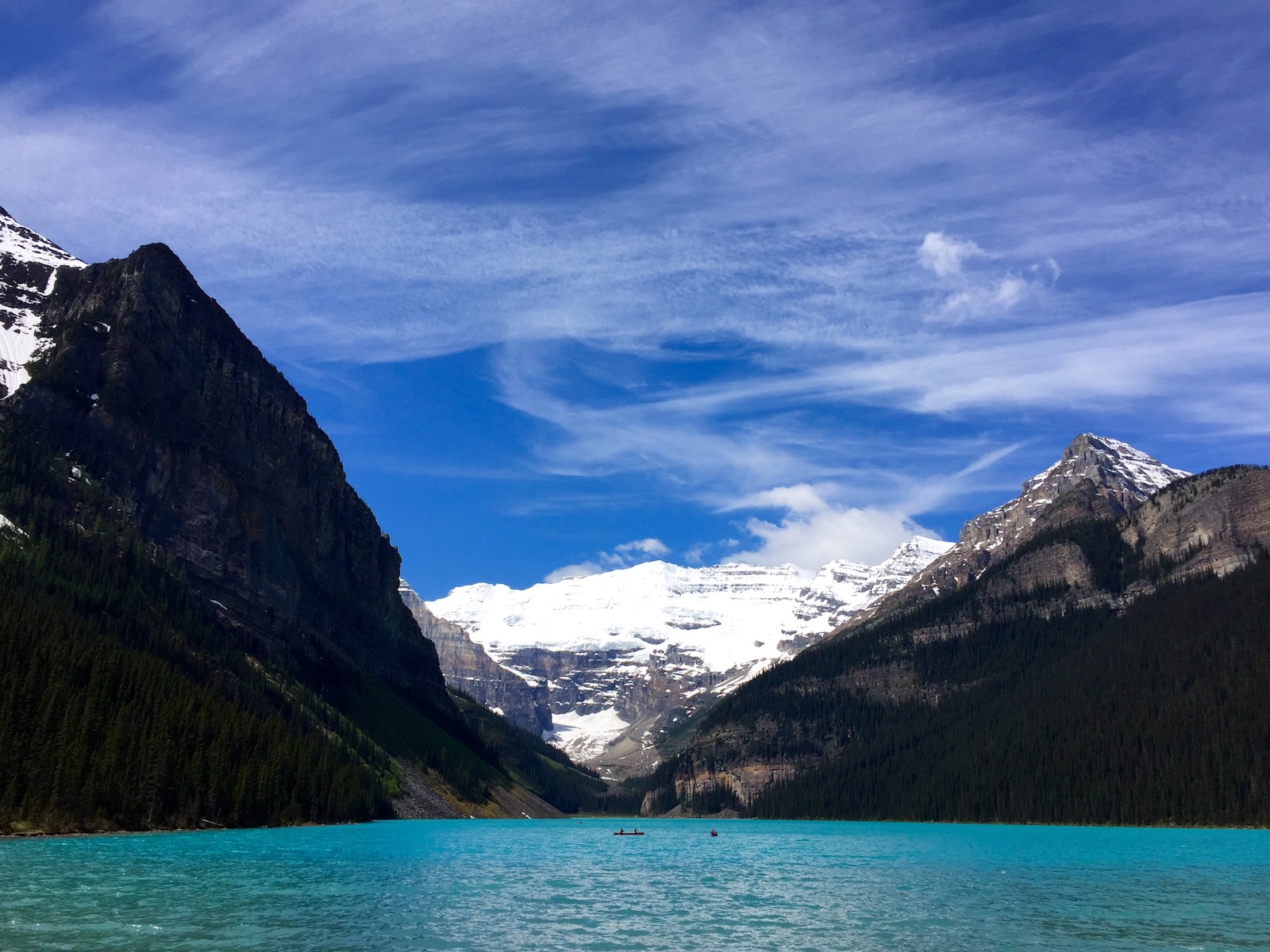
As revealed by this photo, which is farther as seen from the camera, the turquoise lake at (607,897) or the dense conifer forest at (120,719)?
the dense conifer forest at (120,719)

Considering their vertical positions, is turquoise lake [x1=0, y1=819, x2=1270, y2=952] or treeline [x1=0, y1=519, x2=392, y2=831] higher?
treeline [x1=0, y1=519, x2=392, y2=831]

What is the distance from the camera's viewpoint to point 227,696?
590ft

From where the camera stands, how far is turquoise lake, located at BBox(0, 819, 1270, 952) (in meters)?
54.3

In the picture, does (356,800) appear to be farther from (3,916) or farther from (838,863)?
(3,916)

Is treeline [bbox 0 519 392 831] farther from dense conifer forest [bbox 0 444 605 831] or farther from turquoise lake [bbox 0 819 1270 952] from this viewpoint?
turquoise lake [bbox 0 819 1270 952]

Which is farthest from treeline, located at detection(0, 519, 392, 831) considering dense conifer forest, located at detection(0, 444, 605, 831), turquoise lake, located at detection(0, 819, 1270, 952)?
turquoise lake, located at detection(0, 819, 1270, 952)

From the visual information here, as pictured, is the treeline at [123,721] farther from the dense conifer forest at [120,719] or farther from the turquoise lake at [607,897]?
the turquoise lake at [607,897]

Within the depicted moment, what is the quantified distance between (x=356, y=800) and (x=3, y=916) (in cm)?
13953

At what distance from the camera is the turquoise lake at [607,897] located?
54.3 m

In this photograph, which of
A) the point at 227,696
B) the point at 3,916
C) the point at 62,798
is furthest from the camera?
the point at 227,696

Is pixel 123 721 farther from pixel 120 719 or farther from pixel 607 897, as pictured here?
pixel 607 897

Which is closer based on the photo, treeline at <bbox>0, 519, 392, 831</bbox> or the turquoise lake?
the turquoise lake

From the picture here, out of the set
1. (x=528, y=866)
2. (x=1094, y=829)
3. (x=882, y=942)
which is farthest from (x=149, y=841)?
(x=1094, y=829)

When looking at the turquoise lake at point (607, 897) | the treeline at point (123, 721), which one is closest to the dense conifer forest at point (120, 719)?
the treeline at point (123, 721)
